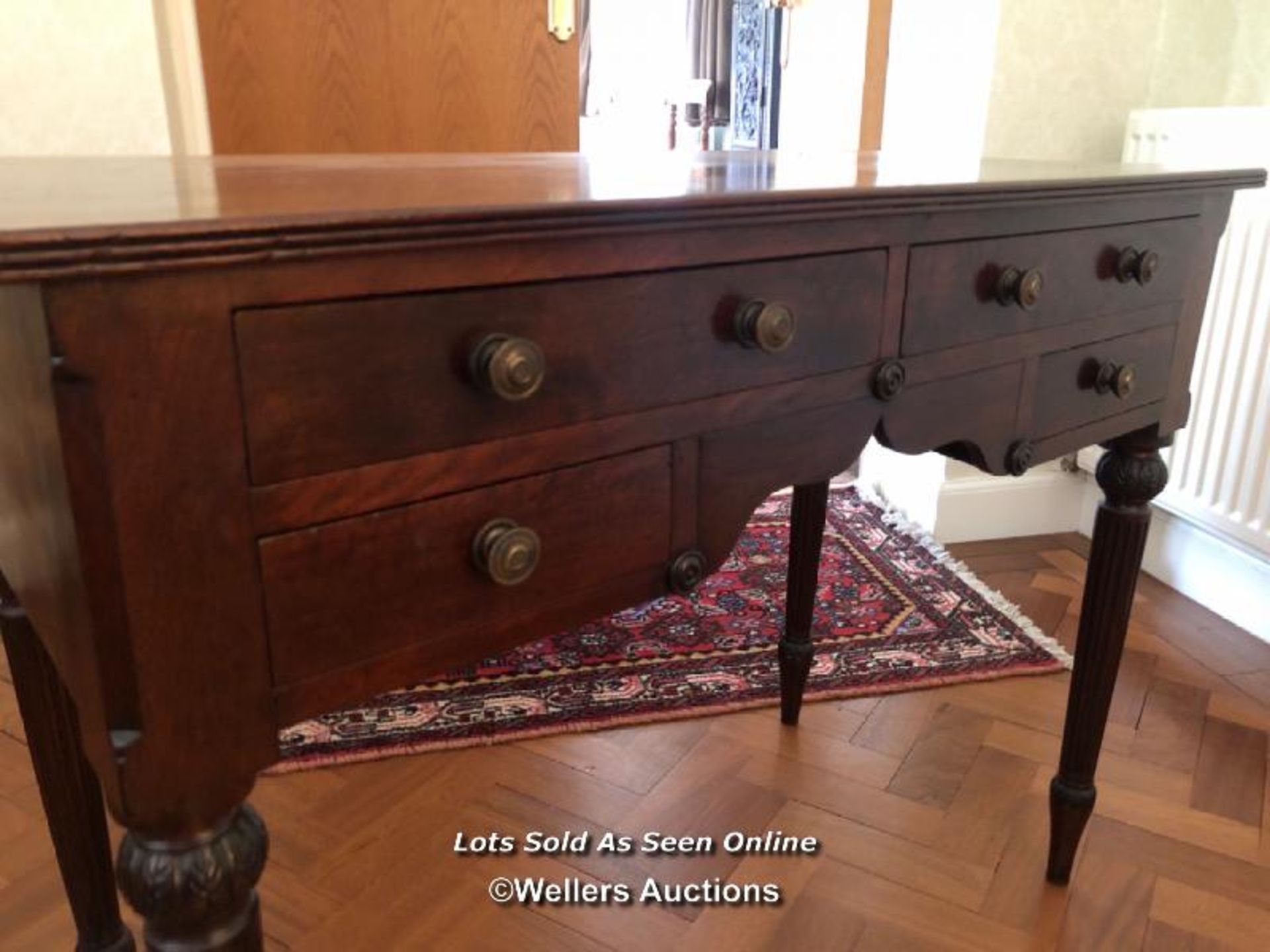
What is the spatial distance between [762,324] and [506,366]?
21 centimetres

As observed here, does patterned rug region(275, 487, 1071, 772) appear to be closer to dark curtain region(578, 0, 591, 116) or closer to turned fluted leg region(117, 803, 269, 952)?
turned fluted leg region(117, 803, 269, 952)

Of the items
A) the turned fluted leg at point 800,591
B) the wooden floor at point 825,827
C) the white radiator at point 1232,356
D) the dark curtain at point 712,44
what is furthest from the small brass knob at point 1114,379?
the dark curtain at point 712,44

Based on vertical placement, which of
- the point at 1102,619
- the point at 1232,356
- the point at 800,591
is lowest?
the point at 800,591

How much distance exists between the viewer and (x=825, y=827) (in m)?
1.38

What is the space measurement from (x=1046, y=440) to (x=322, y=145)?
5.25ft

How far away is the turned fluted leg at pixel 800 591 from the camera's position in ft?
4.92

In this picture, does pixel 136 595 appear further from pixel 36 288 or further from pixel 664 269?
pixel 664 269

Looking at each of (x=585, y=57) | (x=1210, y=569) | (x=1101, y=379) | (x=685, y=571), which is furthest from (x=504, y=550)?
(x=585, y=57)

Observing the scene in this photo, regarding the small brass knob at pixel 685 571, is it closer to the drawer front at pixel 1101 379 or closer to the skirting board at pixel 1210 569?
the drawer front at pixel 1101 379

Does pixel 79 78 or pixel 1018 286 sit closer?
pixel 1018 286

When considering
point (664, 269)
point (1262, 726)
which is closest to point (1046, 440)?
point (664, 269)

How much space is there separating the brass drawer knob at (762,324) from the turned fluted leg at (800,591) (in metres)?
0.78

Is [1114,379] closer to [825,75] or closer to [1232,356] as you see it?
[1232,356]

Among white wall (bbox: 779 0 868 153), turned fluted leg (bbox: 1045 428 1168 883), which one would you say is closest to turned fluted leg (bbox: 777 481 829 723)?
turned fluted leg (bbox: 1045 428 1168 883)
